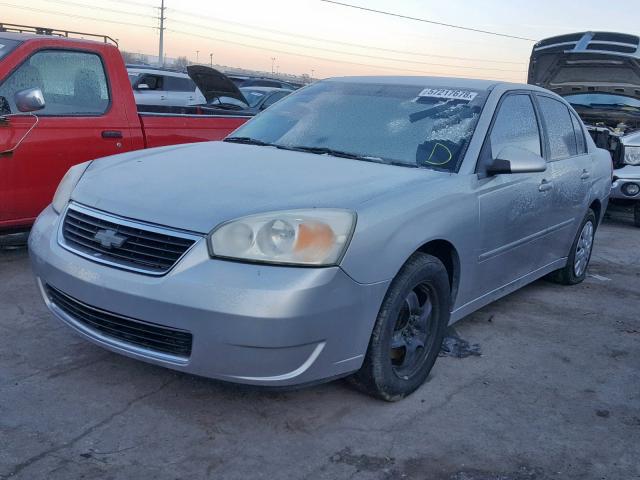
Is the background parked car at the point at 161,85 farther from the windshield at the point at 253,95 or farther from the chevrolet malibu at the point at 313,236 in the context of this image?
the chevrolet malibu at the point at 313,236

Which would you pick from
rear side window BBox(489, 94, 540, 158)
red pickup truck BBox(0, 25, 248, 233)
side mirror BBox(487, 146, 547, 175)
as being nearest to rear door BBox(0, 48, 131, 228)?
red pickup truck BBox(0, 25, 248, 233)

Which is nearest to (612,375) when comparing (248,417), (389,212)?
(389,212)

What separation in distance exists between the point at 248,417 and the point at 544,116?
3131 mm

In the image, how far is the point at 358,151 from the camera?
13.1 feet

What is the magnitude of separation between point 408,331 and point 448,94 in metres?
1.60

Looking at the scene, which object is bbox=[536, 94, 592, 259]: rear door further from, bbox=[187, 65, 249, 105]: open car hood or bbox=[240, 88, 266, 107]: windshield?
bbox=[240, 88, 266, 107]: windshield

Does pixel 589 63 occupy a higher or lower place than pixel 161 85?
higher

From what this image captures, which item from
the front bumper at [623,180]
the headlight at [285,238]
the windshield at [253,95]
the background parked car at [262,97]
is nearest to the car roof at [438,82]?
the headlight at [285,238]

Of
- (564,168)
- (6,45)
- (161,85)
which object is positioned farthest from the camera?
(161,85)

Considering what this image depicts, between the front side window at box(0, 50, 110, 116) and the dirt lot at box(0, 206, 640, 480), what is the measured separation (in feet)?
5.89

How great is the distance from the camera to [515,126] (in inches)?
179

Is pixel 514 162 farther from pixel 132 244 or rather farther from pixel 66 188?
pixel 66 188

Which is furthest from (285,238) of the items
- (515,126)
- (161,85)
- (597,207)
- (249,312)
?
(161,85)

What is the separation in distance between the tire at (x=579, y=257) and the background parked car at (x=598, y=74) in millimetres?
4219
